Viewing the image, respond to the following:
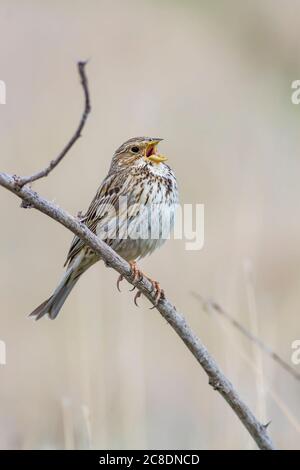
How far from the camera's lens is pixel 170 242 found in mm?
7375

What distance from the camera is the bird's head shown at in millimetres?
4754

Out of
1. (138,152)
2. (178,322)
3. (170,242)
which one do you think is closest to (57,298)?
(138,152)

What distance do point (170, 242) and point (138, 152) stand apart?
8.66ft

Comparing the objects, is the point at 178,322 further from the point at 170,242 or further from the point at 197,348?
the point at 170,242

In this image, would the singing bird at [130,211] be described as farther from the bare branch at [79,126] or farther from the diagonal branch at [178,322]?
the bare branch at [79,126]

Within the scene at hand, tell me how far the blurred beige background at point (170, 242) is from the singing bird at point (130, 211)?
66 cm

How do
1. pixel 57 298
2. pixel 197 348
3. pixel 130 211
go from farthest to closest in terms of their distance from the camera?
pixel 57 298 → pixel 130 211 → pixel 197 348

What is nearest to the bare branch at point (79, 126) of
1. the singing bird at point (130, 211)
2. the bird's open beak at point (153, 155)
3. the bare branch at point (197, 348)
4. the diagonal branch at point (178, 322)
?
the diagonal branch at point (178, 322)

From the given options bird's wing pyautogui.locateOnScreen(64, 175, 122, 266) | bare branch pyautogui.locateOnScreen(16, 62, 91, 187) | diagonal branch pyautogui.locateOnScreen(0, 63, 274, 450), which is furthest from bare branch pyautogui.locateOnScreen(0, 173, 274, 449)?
bird's wing pyautogui.locateOnScreen(64, 175, 122, 266)

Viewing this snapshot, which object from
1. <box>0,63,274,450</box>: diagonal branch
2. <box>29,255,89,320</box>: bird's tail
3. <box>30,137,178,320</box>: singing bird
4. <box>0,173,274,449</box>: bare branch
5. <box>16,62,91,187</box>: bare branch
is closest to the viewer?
<box>16,62,91,187</box>: bare branch

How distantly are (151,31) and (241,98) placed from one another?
140 cm

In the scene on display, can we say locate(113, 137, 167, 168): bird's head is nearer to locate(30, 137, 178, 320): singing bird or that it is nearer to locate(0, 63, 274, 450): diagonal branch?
locate(30, 137, 178, 320): singing bird

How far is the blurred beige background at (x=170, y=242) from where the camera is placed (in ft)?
19.4
